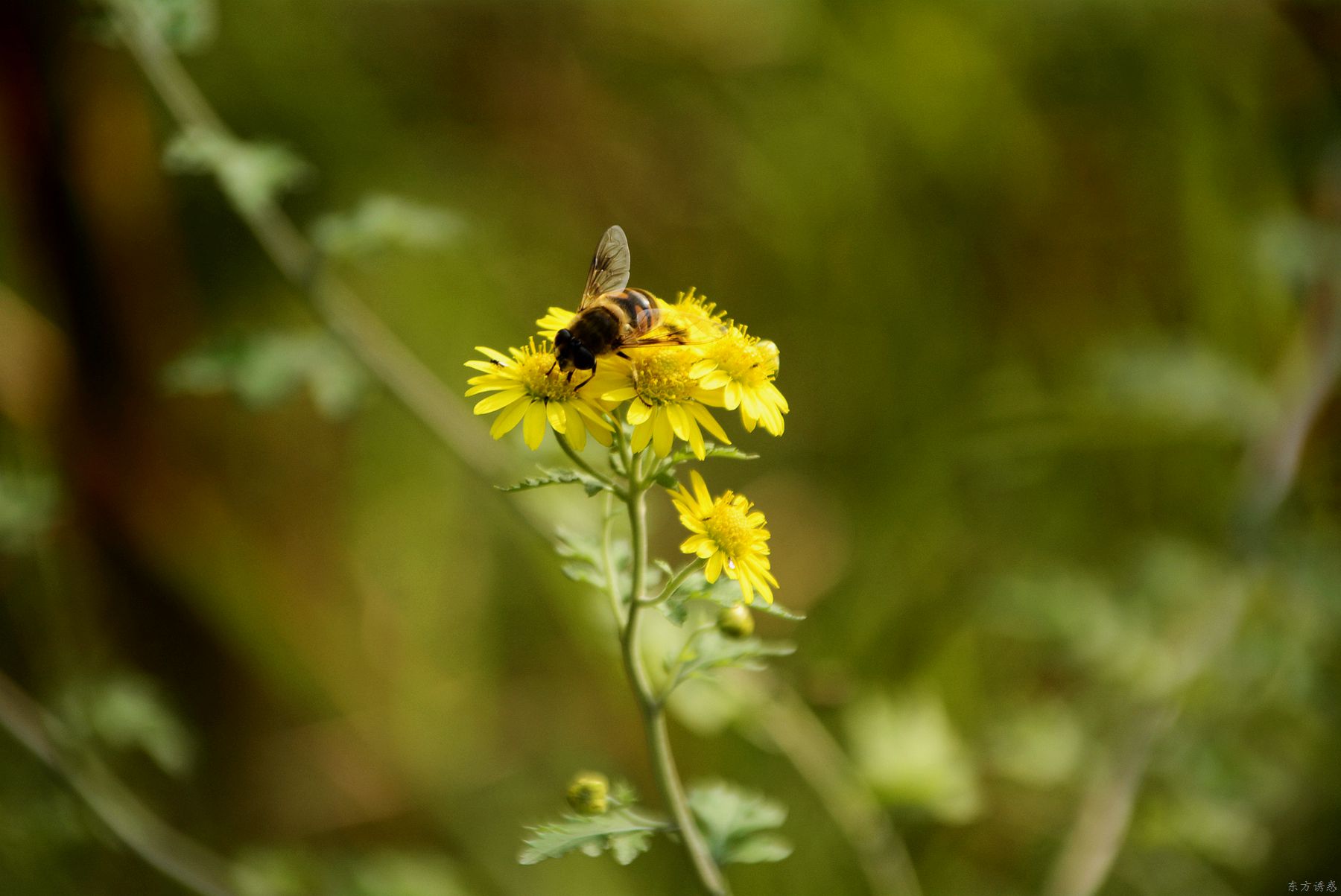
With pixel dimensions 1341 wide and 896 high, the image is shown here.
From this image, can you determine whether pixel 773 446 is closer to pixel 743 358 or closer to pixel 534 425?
pixel 743 358

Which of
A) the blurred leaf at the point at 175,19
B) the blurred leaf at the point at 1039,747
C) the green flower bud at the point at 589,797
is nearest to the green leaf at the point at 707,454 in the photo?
the green flower bud at the point at 589,797

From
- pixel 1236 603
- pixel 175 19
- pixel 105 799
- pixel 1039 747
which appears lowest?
pixel 1039 747

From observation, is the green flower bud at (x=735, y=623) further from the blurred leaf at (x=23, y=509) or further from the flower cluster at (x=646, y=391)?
the blurred leaf at (x=23, y=509)

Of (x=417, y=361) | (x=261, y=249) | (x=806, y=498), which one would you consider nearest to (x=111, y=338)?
(x=261, y=249)

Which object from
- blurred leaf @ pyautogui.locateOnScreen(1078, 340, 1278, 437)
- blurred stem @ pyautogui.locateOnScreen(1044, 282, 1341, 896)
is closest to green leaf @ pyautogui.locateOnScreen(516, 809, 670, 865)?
blurred stem @ pyautogui.locateOnScreen(1044, 282, 1341, 896)

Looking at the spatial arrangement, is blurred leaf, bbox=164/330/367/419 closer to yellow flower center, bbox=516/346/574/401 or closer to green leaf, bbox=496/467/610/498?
yellow flower center, bbox=516/346/574/401

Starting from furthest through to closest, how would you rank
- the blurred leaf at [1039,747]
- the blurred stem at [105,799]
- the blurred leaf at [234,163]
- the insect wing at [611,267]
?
the blurred leaf at [1039,747], the blurred stem at [105,799], the blurred leaf at [234,163], the insect wing at [611,267]

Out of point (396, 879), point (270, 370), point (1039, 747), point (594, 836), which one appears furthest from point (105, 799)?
point (1039, 747)
